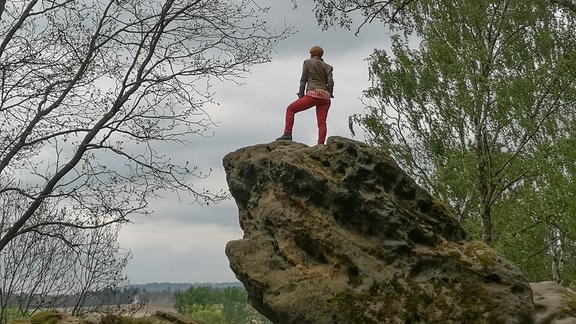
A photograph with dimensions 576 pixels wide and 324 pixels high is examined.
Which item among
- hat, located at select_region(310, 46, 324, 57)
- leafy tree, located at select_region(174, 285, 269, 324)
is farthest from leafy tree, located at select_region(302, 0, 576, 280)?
leafy tree, located at select_region(174, 285, 269, 324)

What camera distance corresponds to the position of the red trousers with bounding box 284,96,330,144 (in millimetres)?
9172

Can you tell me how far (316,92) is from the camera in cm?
927

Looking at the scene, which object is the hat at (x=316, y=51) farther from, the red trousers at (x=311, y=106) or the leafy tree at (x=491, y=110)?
the leafy tree at (x=491, y=110)

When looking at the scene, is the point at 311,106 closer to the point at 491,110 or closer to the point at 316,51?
the point at 316,51

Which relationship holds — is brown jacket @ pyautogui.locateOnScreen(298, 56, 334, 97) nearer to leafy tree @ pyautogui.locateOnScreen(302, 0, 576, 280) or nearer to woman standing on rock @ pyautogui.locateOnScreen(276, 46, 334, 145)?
woman standing on rock @ pyautogui.locateOnScreen(276, 46, 334, 145)

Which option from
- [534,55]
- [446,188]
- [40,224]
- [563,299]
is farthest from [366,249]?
[534,55]

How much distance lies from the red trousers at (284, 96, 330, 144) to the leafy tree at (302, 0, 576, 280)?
24.7 feet

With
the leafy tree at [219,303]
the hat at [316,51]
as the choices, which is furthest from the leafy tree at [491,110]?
the leafy tree at [219,303]

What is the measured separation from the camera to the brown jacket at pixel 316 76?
934 cm

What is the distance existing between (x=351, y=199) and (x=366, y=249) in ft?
1.92

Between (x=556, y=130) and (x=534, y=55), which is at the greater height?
(x=534, y=55)

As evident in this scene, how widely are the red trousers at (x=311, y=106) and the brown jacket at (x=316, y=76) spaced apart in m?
0.14

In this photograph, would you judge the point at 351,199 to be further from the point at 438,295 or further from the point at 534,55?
the point at 534,55

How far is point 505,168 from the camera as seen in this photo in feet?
61.2
